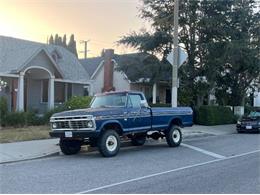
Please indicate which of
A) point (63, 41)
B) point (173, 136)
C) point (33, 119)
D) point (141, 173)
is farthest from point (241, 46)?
point (63, 41)

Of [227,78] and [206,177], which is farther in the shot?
[227,78]

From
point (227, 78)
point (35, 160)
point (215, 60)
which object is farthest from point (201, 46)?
point (35, 160)

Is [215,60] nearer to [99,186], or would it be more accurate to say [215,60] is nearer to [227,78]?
[227,78]

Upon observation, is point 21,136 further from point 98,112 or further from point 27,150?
point 98,112

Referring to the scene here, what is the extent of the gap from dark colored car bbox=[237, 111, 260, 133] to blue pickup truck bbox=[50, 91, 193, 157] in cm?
933

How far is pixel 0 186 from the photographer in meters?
8.76

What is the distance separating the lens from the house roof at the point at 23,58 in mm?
28422

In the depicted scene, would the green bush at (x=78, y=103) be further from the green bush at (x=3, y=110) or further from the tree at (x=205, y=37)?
the tree at (x=205, y=37)

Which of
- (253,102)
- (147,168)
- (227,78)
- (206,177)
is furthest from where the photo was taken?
(253,102)

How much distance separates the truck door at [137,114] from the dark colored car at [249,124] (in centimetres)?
1121

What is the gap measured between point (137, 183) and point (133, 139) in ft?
24.9

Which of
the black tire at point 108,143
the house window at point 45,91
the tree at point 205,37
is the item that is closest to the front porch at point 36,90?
the house window at point 45,91

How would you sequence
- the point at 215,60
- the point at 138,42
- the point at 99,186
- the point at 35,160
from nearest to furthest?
the point at 99,186
the point at 35,160
the point at 215,60
the point at 138,42

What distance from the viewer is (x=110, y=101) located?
48.0 feet
